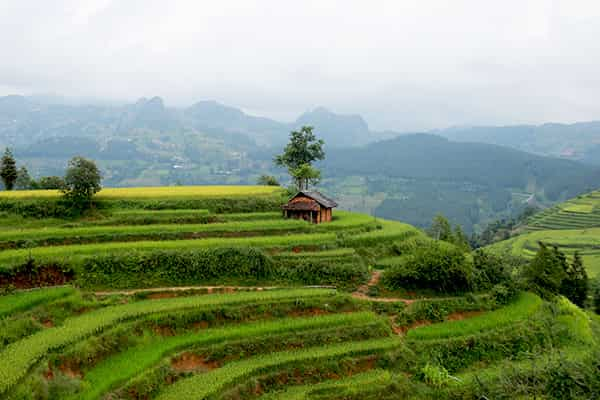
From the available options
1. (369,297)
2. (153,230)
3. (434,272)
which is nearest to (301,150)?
(153,230)

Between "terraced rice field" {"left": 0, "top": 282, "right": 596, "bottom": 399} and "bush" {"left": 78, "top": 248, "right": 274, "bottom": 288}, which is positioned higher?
"bush" {"left": 78, "top": 248, "right": 274, "bottom": 288}

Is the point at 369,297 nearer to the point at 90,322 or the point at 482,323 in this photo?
the point at 482,323

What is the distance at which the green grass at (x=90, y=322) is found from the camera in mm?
Answer: 13945

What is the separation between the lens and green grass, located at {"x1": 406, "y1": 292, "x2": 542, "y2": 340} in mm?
22328

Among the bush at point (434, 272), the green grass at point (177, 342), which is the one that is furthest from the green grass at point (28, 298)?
the bush at point (434, 272)

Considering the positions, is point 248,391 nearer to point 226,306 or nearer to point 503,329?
point 226,306

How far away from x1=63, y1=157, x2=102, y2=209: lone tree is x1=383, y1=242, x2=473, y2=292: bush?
77.8 ft

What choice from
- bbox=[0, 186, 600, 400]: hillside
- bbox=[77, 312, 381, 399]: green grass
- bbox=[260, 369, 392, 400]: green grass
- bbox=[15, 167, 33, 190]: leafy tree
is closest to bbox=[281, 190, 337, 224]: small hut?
bbox=[0, 186, 600, 400]: hillside

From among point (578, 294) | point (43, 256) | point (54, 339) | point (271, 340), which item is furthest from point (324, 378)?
point (578, 294)

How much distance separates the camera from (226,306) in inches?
834

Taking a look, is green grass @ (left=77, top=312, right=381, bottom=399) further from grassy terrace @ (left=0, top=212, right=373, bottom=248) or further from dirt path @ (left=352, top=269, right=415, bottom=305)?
grassy terrace @ (left=0, top=212, right=373, bottom=248)

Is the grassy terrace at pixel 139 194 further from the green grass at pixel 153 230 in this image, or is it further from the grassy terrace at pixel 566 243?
the grassy terrace at pixel 566 243

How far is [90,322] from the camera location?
1817 cm

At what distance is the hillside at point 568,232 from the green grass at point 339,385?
54.7m
